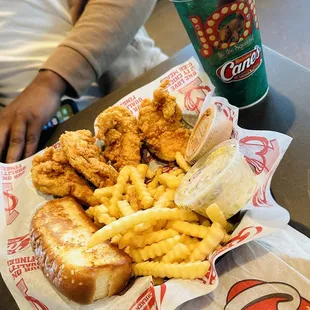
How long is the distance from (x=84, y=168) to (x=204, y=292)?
0.52 metres

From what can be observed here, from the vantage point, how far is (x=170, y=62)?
160 centimetres

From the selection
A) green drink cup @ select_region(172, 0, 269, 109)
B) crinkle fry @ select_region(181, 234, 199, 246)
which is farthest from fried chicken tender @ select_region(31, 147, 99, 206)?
green drink cup @ select_region(172, 0, 269, 109)

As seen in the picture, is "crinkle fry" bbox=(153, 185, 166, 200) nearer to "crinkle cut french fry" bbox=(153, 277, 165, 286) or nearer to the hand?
"crinkle cut french fry" bbox=(153, 277, 165, 286)

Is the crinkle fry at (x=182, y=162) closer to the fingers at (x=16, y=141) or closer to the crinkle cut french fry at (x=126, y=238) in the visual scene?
the crinkle cut french fry at (x=126, y=238)

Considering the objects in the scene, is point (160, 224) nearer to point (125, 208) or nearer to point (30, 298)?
point (125, 208)

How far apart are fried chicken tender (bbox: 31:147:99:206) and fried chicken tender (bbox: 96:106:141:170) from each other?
0.11 m

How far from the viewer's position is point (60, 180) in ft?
3.99

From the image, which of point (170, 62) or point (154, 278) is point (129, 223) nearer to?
point (154, 278)

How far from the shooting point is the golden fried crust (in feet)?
3.05

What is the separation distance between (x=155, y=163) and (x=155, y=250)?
38 cm

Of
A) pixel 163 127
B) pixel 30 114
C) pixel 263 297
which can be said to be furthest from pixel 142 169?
pixel 30 114

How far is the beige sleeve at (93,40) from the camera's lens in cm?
167

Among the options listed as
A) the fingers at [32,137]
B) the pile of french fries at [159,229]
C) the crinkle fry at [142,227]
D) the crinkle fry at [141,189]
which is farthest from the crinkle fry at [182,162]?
the fingers at [32,137]

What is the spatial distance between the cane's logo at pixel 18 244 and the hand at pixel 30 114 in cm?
36
